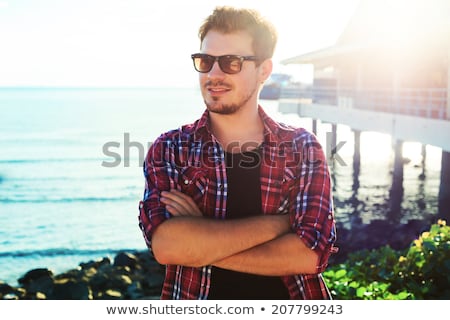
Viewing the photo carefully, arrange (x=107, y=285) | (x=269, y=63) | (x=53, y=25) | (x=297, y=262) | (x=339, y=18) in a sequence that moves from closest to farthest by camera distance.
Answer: (x=297, y=262)
(x=269, y=63)
(x=107, y=285)
(x=339, y=18)
(x=53, y=25)

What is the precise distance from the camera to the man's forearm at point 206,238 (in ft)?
8.40

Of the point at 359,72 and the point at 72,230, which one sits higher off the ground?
the point at 359,72

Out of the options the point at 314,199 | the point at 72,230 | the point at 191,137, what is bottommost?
the point at 72,230

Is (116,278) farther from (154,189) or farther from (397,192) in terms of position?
(397,192)

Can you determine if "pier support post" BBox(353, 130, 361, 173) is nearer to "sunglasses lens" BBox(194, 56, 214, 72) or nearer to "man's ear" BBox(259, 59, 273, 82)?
"man's ear" BBox(259, 59, 273, 82)

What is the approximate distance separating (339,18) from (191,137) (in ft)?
89.3

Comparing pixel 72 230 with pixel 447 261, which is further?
pixel 72 230

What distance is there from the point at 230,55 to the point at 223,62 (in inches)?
1.6

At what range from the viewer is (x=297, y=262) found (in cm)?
258

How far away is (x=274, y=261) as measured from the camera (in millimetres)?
2584

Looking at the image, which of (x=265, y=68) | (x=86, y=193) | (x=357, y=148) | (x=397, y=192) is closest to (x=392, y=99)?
(x=397, y=192)

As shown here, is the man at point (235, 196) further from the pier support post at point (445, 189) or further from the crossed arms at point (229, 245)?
the pier support post at point (445, 189)
